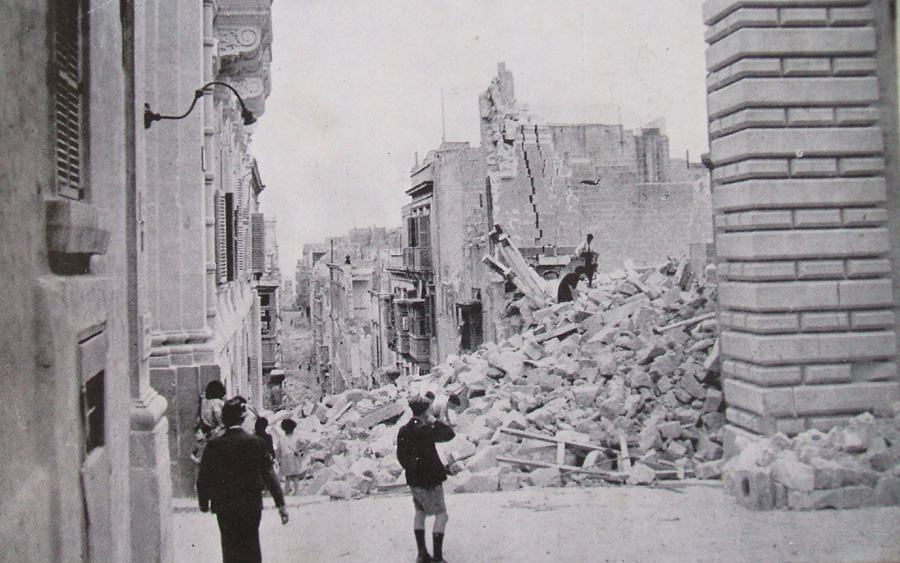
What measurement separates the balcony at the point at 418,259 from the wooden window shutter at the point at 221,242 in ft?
67.4

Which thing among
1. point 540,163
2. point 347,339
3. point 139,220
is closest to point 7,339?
point 139,220

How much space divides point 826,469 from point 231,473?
16.6 ft

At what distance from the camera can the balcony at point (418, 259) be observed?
3122 cm

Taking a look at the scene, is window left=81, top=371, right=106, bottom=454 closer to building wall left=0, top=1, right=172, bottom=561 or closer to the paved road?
building wall left=0, top=1, right=172, bottom=561

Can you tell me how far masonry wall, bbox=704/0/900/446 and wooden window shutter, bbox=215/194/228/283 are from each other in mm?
6816

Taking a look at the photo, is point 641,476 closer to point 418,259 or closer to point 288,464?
point 288,464

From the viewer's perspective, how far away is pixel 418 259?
3216 cm

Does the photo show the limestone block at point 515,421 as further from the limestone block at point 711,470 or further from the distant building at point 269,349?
the distant building at point 269,349

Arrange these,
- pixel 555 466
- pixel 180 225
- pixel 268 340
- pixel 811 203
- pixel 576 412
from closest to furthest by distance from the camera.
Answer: pixel 811 203 → pixel 555 466 → pixel 180 225 → pixel 576 412 → pixel 268 340

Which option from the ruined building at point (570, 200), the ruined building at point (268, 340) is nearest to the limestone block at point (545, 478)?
the ruined building at point (268, 340)

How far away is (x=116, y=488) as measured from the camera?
4.27 metres

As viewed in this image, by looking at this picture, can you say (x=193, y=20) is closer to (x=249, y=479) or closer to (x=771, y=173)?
(x=249, y=479)

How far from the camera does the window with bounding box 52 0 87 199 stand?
3.51m

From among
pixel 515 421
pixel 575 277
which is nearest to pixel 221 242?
pixel 515 421
